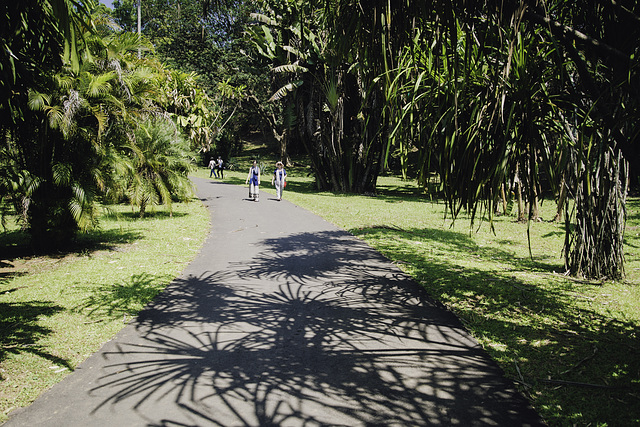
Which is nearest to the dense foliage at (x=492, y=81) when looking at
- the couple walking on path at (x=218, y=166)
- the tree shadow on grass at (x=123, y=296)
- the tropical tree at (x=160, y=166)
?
the tree shadow on grass at (x=123, y=296)

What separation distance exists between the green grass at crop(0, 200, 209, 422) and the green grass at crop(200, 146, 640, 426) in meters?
4.03

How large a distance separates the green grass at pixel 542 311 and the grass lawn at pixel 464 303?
1cm

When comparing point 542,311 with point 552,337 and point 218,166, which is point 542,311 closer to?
point 552,337

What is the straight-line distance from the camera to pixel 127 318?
17.0ft

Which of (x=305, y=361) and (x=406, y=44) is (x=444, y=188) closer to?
(x=406, y=44)

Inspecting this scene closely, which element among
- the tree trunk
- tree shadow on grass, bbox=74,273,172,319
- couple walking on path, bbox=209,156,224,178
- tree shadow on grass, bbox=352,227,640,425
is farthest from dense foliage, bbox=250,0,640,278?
couple walking on path, bbox=209,156,224,178

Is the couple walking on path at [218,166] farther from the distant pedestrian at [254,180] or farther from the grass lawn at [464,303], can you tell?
the grass lawn at [464,303]

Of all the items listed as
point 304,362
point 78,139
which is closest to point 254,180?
point 78,139

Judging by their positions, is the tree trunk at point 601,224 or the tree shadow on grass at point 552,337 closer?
the tree shadow on grass at point 552,337

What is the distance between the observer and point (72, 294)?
6.23 m

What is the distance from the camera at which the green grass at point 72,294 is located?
396 centimetres

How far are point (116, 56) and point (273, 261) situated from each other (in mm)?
5412

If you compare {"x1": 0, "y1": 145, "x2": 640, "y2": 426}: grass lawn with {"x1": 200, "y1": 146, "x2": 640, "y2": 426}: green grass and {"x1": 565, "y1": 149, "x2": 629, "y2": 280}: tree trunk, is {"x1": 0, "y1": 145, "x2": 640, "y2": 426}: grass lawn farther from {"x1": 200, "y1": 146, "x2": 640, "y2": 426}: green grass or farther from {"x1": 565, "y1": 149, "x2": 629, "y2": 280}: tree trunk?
{"x1": 565, "y1": 149, "x2": 629, "y2": 280}: tree trunk

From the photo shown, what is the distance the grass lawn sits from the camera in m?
3.59
